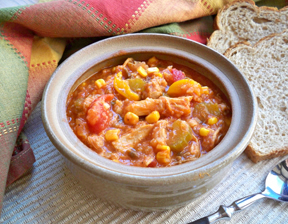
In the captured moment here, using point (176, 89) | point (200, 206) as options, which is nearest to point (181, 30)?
point (176, 89)

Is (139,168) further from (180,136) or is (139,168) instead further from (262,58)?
(262,58)

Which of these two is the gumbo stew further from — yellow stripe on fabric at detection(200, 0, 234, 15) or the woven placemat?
yellow stripe on fabric at detection(200, 0, 234, 15)

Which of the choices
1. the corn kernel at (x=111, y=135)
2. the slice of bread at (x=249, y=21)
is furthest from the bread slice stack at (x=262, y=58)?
the corn kernel at (x=111, y=135)

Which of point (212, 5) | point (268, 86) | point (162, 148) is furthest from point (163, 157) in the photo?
point (212, 5)

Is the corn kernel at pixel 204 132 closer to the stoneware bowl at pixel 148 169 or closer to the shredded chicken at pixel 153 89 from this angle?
the stoneware bowl at pixel 148 169

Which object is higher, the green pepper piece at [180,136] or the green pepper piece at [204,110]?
the green pepper piece at [204,110]

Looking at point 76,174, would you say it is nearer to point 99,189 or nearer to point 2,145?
point 99,189

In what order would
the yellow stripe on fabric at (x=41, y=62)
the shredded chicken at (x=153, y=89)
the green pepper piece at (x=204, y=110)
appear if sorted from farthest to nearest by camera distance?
the yellow stripe on fabric at (x=41, y=62) < the shredded chicken at (x=153, y=89) < the green pepper piece at (x=204, y=110)
